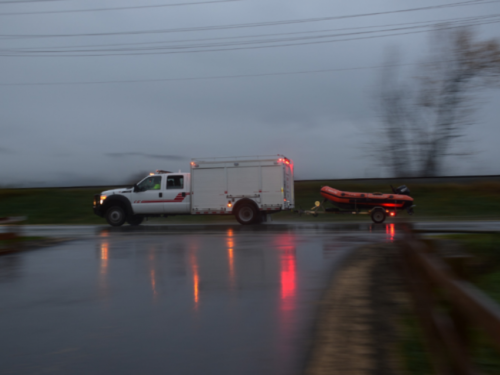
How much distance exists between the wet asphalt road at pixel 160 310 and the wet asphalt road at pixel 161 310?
13mm

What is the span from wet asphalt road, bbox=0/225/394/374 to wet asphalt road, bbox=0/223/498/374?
0.01 metres

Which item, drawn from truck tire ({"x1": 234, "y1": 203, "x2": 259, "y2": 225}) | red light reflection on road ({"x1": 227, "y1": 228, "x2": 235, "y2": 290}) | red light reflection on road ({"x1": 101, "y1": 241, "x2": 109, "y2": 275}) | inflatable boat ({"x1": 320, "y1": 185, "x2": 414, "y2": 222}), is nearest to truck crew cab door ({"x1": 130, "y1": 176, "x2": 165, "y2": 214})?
Answer: truck tire ({"x1": 234, "y1": 203, "x2": 259, "y2": 225})

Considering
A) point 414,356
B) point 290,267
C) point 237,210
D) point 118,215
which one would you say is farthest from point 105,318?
point 118,215

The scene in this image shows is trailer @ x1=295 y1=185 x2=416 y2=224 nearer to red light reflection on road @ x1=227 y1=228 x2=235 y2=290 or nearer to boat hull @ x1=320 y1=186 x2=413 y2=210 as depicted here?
boat hull @ x1=320 y1=186 x2=413 y2=210

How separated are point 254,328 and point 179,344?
0.88 m

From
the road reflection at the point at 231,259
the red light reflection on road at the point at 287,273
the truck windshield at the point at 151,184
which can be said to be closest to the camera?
the red light reflection on road at the point at 287,273

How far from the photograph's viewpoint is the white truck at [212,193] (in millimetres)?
20625

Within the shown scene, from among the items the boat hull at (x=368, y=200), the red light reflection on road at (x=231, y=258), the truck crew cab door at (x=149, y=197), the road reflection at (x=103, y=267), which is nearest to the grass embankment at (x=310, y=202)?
the boat hull at (x=368, y=200)

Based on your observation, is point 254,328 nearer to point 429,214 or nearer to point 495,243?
point 495,243

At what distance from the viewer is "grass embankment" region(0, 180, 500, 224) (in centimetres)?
2644

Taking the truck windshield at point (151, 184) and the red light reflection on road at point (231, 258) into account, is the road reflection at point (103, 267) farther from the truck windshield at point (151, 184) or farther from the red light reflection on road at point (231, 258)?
the truck windshield at point (151, 184)

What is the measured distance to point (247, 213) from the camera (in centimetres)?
2067

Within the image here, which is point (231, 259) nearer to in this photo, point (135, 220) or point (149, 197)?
point (149, 197)

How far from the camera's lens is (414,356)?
13.0ft
